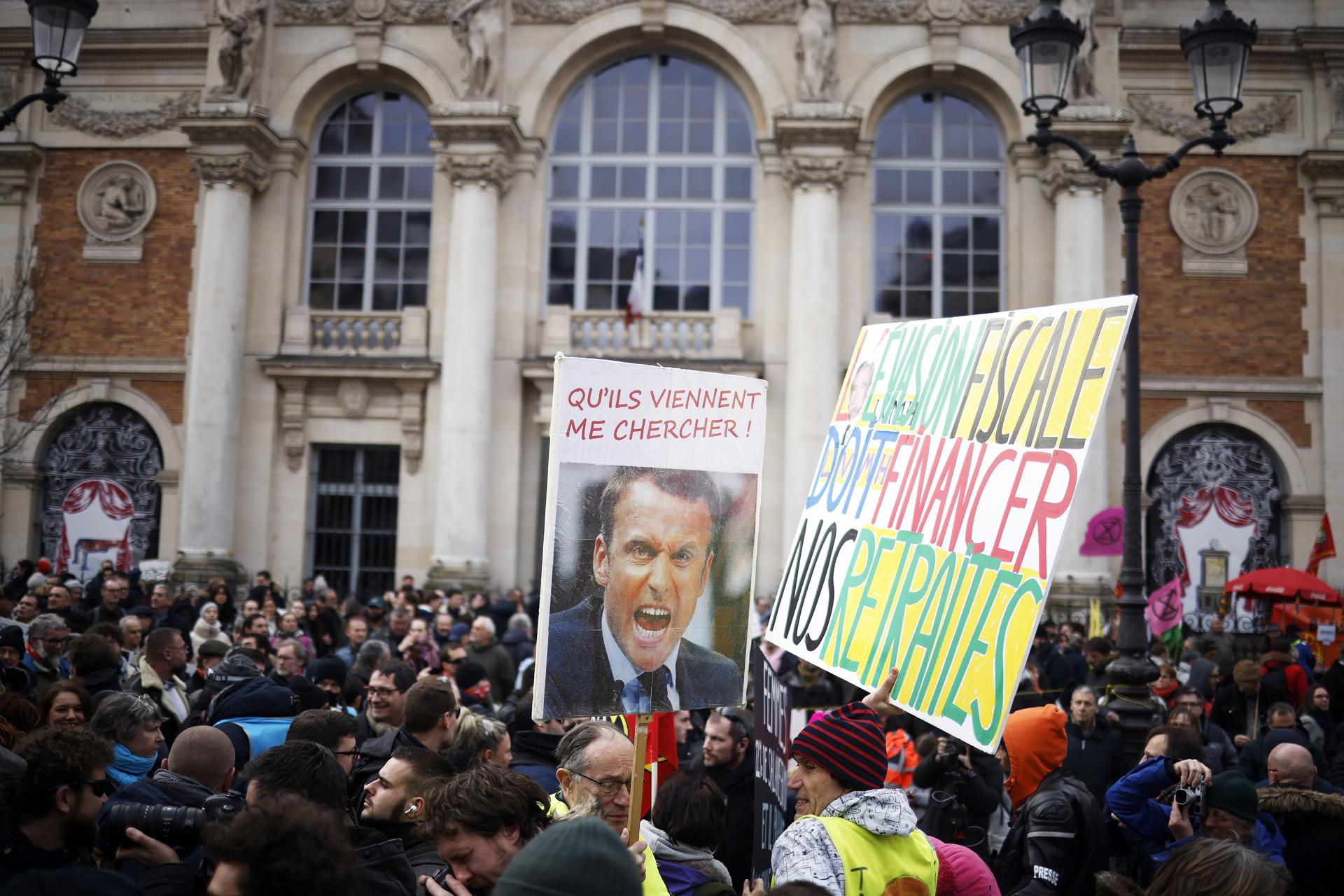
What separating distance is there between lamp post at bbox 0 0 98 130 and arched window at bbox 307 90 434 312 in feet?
37.4

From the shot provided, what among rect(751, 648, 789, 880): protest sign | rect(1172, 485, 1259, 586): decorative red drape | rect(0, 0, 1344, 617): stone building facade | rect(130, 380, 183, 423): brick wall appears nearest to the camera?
rect(751, 648, 789, 880): protest sign

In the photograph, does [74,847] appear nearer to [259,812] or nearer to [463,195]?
[259,812]

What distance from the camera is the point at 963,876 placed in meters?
3.58

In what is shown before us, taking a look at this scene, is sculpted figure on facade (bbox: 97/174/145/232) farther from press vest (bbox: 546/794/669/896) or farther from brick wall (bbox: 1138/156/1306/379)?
press vest (bbox: 546/794/669/896)

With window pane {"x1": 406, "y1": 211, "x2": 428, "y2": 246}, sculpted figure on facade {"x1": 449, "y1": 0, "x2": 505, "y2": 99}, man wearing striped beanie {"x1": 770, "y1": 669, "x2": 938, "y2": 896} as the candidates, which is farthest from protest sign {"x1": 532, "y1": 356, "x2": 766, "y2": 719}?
window pane {"x1": 406, "y1": 211, "x2": 428, "y2": 246}

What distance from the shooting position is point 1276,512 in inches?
741

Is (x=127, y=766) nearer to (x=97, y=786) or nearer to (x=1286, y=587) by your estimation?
(x=97, y=786)

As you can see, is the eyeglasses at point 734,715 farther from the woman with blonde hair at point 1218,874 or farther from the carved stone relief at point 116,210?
the carved stone relief at point 116,210

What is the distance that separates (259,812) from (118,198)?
20.8 metres

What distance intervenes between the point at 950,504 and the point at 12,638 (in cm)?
589

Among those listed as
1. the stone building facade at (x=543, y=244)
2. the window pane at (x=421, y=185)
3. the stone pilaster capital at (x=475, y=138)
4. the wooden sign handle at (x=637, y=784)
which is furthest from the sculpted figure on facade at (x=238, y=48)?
the wooden sign handle at (x=637, y=784)

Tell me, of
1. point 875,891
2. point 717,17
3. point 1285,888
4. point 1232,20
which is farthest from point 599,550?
point 717,17

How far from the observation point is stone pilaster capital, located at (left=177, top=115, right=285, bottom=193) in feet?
62.0

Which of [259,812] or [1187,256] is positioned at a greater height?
[1187,256]
